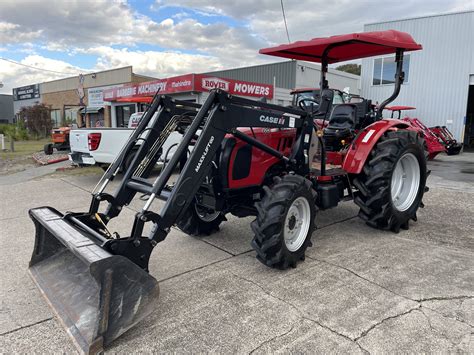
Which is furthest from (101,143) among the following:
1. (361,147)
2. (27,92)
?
(27,92)

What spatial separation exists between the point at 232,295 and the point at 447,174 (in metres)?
9.37

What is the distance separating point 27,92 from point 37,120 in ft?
67.3

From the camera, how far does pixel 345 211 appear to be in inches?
233

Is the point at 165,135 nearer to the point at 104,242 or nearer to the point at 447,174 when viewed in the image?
the point at 104,242

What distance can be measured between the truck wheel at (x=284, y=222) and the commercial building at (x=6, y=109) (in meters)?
64.3

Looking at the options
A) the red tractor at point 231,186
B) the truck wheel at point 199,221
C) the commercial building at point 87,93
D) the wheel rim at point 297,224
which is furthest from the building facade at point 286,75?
the wheel rim at point 297,224

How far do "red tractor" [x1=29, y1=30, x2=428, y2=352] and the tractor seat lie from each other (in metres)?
0.02

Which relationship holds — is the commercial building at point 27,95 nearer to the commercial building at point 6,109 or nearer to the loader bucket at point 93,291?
the commercial building at point 6,109

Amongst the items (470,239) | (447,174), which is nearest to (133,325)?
(470,239)

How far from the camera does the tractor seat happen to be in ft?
17.1

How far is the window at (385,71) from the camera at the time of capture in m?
19.1

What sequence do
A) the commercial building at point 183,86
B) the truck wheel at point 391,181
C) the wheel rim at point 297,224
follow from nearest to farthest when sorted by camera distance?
1. the wheel rim at point 297,224
2. the truck wheel at point 391,181
3. the commercial building at point 183,86

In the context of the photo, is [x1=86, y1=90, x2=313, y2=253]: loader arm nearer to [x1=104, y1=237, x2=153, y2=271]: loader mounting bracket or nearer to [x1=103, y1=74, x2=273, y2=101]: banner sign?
[x1=104, y1=237, x2=153, y2=271]: loader mounting bracket

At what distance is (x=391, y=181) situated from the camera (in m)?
4.60
